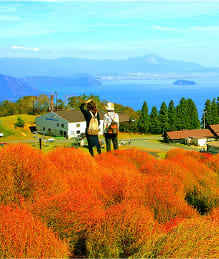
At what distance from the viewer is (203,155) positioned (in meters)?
18.7

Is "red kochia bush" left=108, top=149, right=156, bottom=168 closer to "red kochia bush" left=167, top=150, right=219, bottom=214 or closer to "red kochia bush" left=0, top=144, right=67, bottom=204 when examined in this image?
"red kochia bush" left=167, top=150, right=219, bottom=214

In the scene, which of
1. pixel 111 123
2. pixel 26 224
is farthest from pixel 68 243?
pixel 111 123

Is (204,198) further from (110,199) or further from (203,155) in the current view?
(203,155)

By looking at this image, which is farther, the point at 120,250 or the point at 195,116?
the point at 195,116

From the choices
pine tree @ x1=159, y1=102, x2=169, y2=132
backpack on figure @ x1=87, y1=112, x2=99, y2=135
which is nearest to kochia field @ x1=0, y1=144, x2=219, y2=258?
backpack on figure @ x1=87, y1=112, x2=99, y2=135

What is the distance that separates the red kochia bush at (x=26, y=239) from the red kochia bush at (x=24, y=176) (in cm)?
147

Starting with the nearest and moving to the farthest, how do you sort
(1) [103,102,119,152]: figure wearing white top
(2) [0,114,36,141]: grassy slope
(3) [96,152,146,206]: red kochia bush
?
(3) [96,152,146,206]: red kochia bush < (1) [103,102,119,152]: figure wearing white top < (2) [0,114,36,141]: grassy slope

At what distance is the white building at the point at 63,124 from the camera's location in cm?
7862

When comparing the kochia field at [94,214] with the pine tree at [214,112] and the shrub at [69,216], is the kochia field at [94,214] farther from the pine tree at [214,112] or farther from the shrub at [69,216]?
the pine tree at [214,112]

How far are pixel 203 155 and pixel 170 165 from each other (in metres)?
6.05

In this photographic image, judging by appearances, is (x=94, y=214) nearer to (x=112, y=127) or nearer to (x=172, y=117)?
(x=112, y=127)

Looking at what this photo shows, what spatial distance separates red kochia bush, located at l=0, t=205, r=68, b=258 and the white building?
71399 mm

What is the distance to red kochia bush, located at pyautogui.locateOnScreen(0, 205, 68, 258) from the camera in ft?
17.7

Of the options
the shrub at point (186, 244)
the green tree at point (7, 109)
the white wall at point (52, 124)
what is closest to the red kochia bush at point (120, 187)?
the shrub at point (186, 244)
